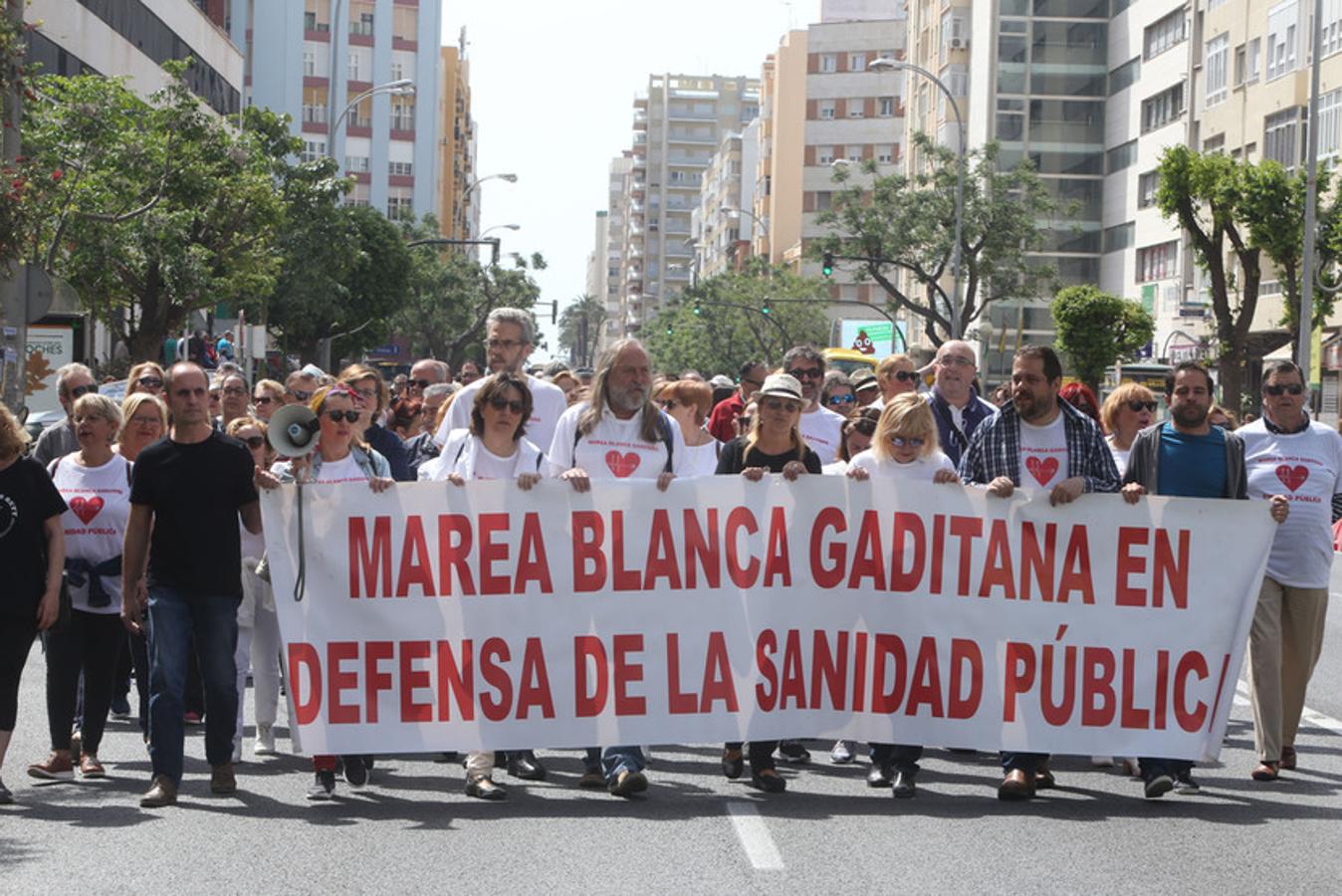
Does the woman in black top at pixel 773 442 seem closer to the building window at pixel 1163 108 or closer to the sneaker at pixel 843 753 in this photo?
the sneaker at pixel 843 753

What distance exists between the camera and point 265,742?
10672mm

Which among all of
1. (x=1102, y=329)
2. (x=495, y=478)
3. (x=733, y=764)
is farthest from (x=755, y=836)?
(x=1102, y=329)

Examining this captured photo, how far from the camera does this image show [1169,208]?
46.4 m

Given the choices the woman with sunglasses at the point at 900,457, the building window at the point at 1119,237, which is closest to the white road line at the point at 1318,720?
the woman with sunglasses at the point at 900,457

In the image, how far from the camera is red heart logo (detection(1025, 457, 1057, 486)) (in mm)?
9748

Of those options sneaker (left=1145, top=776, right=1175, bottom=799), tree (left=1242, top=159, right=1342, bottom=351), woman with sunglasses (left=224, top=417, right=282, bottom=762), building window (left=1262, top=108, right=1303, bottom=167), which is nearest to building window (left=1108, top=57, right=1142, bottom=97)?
building window (left=1262, top=108, right=1303, bottom=167)

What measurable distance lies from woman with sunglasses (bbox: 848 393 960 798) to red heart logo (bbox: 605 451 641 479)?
99 cm

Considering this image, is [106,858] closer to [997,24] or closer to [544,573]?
[544,573]

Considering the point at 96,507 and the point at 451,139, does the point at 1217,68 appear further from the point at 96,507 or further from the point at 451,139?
the point at 451,139

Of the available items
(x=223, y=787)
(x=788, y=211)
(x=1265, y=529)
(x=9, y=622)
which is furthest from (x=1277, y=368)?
(x=788, y=211)

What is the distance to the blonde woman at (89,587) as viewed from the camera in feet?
32.0

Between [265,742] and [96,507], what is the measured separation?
144 centimetres

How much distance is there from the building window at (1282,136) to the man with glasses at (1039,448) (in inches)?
1874

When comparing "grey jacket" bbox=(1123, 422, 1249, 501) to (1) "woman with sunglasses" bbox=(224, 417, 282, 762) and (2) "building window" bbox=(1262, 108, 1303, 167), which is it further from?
(2) "building window" bbox=(1262, 108, 1303, 167)
